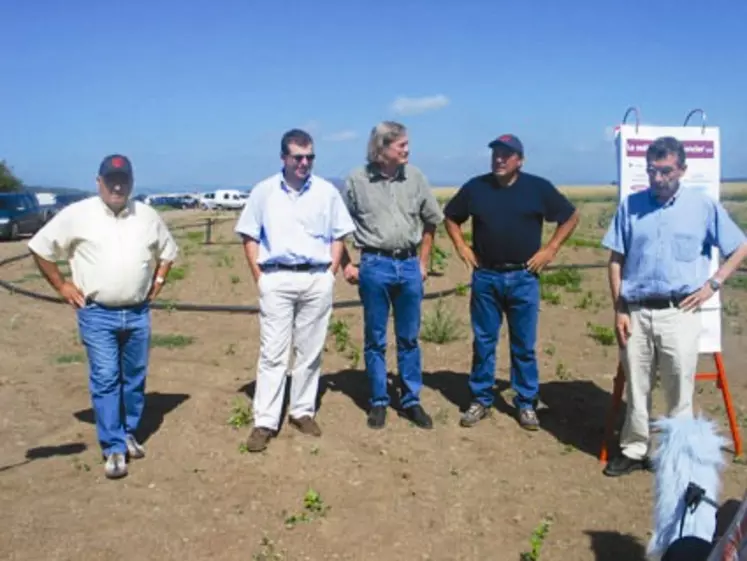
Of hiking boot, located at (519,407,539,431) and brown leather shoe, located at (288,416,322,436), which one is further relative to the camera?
hiking boot, located at (519,407,539,431)

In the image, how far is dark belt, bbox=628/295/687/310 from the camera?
176 inches

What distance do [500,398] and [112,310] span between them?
312 cm

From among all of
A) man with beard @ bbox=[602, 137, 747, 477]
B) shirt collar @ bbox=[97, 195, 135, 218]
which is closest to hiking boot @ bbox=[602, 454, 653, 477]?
man with beard @ bbox=[602, 137, 747, 477]

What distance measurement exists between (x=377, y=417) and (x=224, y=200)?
65437 millimetres

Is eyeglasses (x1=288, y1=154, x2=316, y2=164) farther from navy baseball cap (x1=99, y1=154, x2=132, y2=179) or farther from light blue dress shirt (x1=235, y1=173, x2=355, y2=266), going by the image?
navy baseball cap (x1=99, y1=154, x2=132, y2=179)

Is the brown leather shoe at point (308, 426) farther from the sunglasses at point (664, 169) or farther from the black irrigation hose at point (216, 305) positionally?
the black irrigation hose at point (216, 305)

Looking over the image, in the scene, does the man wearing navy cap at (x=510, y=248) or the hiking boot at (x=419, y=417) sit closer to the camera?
the man wearing navy cap at (x=510, y=248)

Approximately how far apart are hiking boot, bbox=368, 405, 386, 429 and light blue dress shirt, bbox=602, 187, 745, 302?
200cm

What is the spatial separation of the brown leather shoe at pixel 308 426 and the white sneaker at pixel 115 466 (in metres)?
1.20

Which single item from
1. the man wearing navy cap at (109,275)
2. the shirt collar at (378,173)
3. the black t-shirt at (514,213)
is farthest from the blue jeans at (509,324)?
the man wearing navy cap at (109,275)

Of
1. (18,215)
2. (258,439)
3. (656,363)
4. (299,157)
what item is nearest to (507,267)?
(656,363)

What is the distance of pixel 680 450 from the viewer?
9.36 feet

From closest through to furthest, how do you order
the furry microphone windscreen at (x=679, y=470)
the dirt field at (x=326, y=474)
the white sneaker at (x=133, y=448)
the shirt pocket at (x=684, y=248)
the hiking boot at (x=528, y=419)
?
1. the furry microphone windscreen at (x=679, y=470)
2. the dirt field at (x=326, y=474)
3. the shirt pocket at (x=684, y=248)
4. the white sneaker at (x=133, y=448)
5. the hiking boot at (x=528, y=419)

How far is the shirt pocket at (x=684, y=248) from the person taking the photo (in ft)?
14.4
